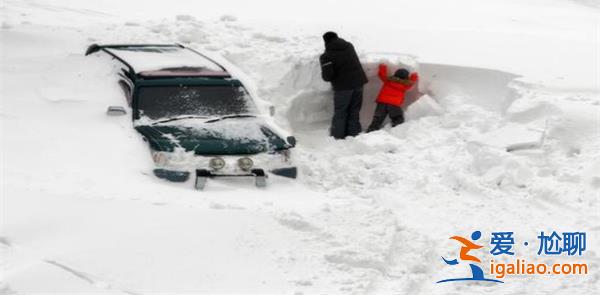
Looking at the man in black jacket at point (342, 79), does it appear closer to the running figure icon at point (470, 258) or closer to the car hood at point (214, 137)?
the car hood at point (214, 137)

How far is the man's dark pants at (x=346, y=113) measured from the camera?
958 centimetres

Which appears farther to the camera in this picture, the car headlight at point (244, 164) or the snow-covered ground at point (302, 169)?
the car headlight at point (244, 164)

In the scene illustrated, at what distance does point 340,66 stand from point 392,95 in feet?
2.51

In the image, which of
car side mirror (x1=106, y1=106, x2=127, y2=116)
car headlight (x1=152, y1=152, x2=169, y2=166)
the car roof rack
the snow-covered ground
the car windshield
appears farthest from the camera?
the car roof rack

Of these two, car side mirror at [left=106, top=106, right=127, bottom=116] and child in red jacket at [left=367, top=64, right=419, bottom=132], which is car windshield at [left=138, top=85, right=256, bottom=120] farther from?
child in red jacket at [left=367, top=64, right=419, bottom=132]

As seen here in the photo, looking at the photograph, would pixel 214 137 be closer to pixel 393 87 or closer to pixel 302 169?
pixel 302 169

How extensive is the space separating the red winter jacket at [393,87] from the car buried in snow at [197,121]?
2319 mm

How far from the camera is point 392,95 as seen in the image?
9.66 meters

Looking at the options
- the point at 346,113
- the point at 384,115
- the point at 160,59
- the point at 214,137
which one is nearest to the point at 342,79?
the point at 346,113

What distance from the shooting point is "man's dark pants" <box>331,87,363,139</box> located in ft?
31.4

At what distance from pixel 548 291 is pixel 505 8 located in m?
12.3

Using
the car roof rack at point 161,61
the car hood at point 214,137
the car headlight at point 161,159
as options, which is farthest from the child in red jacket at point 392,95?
the car headlight at point 161,159

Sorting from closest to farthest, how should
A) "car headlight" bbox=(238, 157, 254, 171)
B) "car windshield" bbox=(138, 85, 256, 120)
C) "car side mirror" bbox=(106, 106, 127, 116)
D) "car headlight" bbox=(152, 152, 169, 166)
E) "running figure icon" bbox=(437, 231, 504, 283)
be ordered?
"running figure icon" bbox=(437, 231, 504, 283) → "car headlight" bbox=(152, 152, 169, 166) → "car headlight" bbox=(238, 157, 254, 171) → "car side mirror" bbox=(106, 106, 127, 116) → "car windshield" bbox=(138, 85, 256, 120)

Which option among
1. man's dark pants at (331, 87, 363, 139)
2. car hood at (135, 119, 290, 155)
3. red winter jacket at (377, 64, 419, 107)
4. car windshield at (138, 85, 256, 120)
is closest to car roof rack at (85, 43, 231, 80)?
car windshield at (138, 85, 256, 120)
